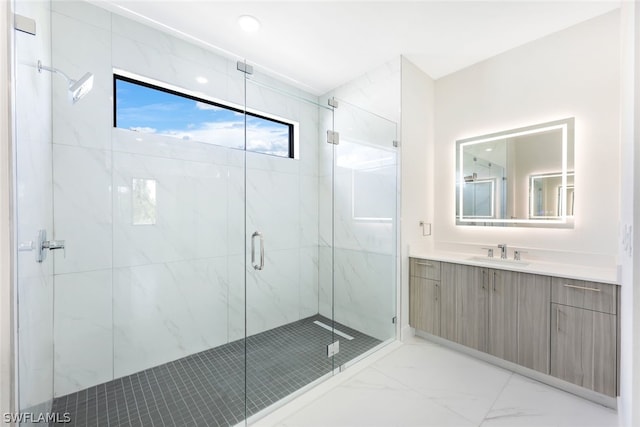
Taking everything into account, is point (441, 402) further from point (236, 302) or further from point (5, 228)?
point (5, 228)

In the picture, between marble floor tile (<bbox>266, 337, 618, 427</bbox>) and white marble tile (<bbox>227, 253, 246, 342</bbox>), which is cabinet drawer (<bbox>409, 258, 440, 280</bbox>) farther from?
white marble tile (<bbox>227, 253, 246, 342</bbox>)

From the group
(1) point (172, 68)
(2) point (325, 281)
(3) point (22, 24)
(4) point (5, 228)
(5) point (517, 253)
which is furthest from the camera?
(2) point (325, 281)

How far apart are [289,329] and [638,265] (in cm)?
215

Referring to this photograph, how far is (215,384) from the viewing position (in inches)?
75.5

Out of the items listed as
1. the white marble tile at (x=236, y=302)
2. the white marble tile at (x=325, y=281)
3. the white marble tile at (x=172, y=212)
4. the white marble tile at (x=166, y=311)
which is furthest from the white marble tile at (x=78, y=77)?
the white marble tile at (x=325, y=281)

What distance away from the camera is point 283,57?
254cm

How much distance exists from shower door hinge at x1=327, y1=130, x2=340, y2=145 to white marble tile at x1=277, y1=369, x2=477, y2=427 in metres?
1.98

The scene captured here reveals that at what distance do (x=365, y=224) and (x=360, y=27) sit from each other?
1.67m

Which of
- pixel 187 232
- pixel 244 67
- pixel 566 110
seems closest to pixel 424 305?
pixel 566 110

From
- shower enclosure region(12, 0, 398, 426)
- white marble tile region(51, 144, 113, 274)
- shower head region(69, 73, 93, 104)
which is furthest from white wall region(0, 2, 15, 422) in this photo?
white marble tile region(51, 144, 113, 274)

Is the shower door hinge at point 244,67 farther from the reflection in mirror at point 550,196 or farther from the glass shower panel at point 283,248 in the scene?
the reflection in mirror at point 550,196

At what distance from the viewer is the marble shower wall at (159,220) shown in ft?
A: 5.92

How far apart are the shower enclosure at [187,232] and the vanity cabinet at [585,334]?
48.6 inches

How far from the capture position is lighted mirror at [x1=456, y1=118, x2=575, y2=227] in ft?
7.40
